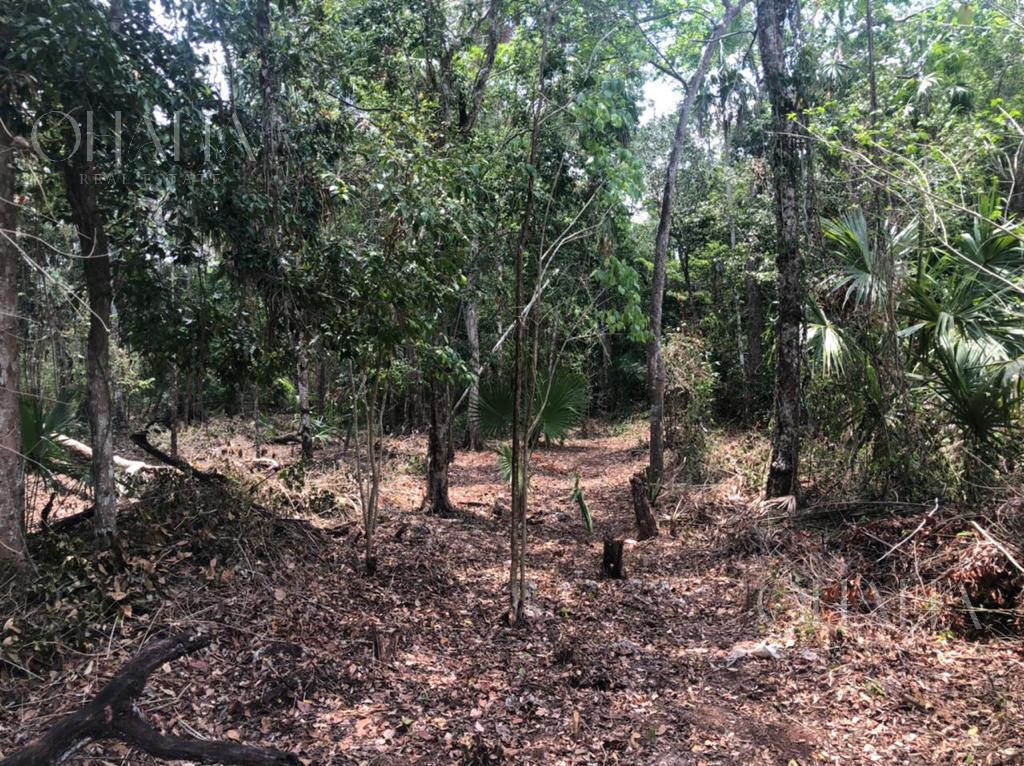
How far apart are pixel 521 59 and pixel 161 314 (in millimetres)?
5728

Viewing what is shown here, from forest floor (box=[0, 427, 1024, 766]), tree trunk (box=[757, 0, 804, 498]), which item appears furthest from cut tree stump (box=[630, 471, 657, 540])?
tree trunk (box=[757, 0, 804, 498])

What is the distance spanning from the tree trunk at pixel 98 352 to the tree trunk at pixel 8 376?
579 millimetres

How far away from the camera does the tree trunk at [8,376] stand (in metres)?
4.00

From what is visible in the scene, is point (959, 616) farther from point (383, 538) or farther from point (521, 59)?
point (521, 59)

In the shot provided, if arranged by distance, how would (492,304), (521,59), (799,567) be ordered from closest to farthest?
1. (799,567)
2. (521,59)
3. (492,304)

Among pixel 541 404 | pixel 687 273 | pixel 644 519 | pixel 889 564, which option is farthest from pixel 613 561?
pixel 687 273

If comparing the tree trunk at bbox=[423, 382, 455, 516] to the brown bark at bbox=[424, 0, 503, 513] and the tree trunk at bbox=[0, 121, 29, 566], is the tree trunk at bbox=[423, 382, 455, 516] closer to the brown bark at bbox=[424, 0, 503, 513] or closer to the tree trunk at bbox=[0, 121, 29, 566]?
the brown bark at bbox=[424, 0, 503, 513]

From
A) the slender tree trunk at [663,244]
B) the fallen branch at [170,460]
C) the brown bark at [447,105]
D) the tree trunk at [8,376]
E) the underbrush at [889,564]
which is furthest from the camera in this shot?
the slender tree trunk at [663,244]

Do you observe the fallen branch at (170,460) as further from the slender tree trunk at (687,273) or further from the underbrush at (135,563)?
the slender tree trunk at (687,273)

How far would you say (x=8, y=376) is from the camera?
4.05m

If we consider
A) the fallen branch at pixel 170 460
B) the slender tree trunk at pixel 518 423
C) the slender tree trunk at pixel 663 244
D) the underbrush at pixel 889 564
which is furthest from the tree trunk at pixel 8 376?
the slender tree trunk at pixel 663 244

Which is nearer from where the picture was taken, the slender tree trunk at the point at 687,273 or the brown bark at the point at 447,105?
the brown bark at the point at 447,105

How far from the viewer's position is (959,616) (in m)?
4.57

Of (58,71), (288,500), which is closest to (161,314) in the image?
(58,71)
